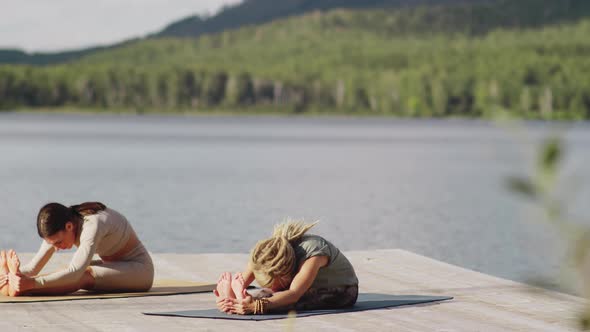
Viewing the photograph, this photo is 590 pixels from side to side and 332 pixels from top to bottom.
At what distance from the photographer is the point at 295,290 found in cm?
651

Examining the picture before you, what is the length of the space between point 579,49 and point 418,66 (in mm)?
25488

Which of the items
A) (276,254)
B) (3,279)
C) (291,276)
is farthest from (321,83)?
(276,254)

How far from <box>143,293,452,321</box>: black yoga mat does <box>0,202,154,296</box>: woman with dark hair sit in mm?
684

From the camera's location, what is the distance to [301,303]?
6.86 meters

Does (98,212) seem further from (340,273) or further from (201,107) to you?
(201,107)

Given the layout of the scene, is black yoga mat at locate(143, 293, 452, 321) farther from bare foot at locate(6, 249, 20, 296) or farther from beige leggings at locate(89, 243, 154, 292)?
bare foot at locate(6, 249, 20, 296)

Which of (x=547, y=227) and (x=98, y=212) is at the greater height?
(x=547, y=227)

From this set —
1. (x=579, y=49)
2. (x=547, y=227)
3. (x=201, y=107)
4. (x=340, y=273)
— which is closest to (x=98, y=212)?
(x=340, y=273)

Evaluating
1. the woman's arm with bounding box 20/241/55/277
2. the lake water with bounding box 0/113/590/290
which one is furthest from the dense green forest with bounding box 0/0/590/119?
the woman's arm with bounding box 20/241/55/277

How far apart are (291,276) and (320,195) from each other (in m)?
27.7

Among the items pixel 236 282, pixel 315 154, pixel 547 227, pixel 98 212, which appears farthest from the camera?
pixel 315 154

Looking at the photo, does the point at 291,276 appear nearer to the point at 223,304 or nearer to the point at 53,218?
the point at 223,304

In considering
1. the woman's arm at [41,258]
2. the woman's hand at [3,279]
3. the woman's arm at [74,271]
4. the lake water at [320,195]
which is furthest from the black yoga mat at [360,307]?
the lake water at [320,195]

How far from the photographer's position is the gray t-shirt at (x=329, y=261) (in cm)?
647
